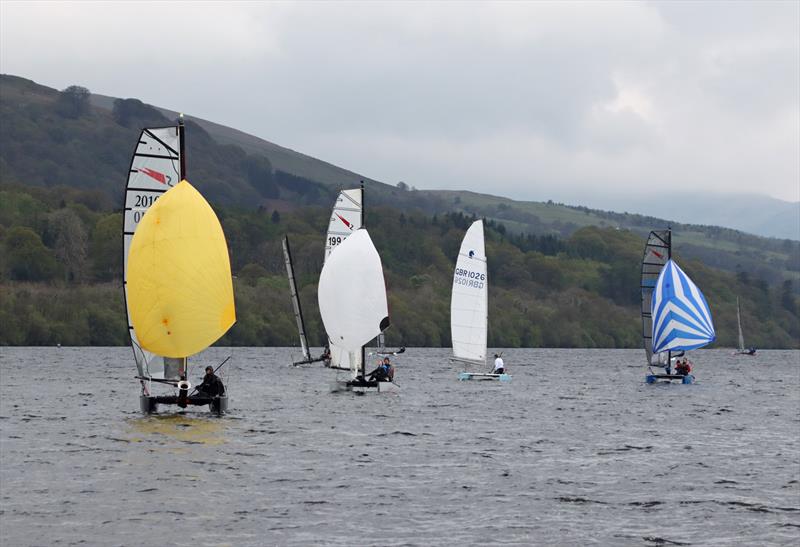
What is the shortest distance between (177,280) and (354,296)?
1493cm

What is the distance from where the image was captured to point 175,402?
144ft

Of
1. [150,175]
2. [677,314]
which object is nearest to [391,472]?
[150,175]

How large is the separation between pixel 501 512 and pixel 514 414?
28.4 meters

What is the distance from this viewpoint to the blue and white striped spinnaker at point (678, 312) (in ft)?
248

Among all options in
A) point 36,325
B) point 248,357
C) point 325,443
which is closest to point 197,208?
point 325,443

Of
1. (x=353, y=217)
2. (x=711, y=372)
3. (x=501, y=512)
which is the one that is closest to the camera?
(x=501, y=512)

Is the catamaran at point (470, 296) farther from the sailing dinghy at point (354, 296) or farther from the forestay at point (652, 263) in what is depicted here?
the sailing dinghy at point (354, 296)

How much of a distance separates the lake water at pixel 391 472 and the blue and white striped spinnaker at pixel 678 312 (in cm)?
1031

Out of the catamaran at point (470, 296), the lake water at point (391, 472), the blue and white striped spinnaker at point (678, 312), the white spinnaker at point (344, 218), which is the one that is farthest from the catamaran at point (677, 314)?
the white spinnaker at point (344, 218)

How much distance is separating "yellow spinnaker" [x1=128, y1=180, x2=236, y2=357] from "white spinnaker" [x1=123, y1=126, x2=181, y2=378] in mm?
3118

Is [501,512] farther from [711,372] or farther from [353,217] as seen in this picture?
[711,372]

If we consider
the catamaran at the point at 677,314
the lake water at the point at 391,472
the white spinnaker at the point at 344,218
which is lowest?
the lake water at the point at 391,472

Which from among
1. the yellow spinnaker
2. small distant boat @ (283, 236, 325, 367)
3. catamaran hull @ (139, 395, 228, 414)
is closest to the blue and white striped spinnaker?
small distant boat @ (283, 236, 325, 367)

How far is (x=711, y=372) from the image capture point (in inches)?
4589
